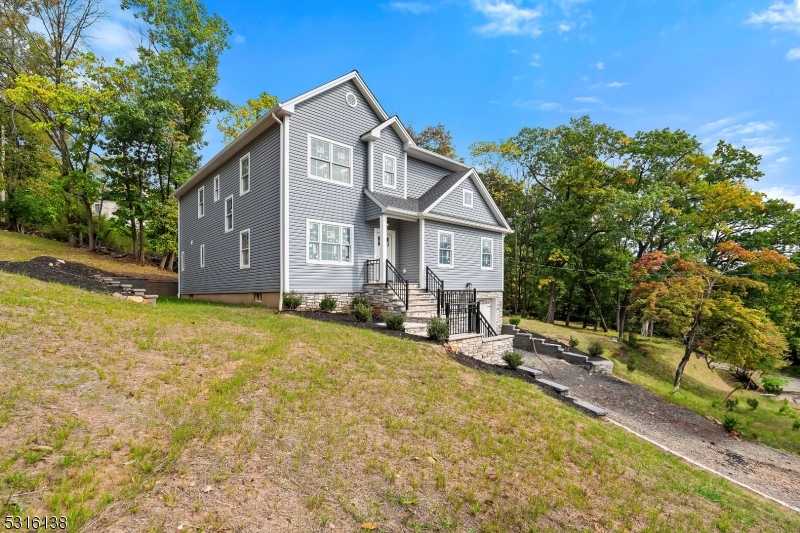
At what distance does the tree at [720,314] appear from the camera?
446 inches

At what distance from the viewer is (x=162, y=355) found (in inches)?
224

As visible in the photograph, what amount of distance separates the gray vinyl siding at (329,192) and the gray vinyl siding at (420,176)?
8.31 ft

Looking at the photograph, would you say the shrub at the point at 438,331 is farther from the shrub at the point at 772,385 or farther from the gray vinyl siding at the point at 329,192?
the shrub at the point at 772,385

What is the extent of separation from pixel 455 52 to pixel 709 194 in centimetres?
1638

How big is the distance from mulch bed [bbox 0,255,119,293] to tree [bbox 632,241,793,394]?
1882 cm

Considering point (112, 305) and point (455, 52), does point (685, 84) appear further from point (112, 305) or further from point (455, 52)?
point (112, 305)

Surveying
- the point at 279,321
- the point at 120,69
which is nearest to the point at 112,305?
the point at 279,321

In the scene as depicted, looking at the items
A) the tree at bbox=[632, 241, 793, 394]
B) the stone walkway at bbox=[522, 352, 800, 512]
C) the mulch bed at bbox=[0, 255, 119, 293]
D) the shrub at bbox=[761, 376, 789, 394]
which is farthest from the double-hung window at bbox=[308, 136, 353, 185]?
the shrub at bbox=[761, 376, 789, 394]

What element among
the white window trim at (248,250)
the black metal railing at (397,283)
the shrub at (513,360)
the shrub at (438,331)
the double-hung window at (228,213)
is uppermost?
the double-hung window at (228,213)

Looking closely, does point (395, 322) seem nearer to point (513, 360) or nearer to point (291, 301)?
point (513, 360)

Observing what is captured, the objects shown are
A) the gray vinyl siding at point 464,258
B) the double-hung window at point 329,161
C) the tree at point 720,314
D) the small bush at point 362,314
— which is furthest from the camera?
the gray vinyl siding at point 464,258

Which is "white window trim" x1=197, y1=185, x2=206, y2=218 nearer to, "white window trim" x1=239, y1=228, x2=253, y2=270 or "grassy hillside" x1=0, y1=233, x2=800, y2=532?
"white window trim" x1=239, y1=228, x2=253, y2=270

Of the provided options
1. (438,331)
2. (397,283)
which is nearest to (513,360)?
(438,331)

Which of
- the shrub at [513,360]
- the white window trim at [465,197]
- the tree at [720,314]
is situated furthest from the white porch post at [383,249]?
the tree at [720,314]
